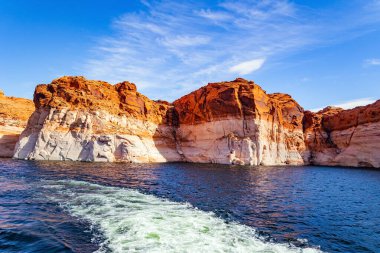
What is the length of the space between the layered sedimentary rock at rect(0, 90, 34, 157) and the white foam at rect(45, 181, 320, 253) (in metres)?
51.4

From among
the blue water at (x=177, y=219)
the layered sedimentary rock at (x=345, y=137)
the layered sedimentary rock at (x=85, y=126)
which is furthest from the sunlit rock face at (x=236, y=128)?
the blue water at (x=177, y=219)

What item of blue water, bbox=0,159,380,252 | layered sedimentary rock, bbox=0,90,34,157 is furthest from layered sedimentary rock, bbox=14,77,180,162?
blue water, bbox=0,159,380,252

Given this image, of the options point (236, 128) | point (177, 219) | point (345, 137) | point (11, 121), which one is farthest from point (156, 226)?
point (11, 121)

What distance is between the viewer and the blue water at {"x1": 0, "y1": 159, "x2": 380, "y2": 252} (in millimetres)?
10703

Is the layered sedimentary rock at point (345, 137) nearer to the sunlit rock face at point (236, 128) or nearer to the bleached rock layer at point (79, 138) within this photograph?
the sunlit rock face at point (236, 128)

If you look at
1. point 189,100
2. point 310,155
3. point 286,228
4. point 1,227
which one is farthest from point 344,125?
point 1,227

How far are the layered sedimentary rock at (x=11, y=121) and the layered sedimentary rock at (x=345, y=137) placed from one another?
73040mm

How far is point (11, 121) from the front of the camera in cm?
6731

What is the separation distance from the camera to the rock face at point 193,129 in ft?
161

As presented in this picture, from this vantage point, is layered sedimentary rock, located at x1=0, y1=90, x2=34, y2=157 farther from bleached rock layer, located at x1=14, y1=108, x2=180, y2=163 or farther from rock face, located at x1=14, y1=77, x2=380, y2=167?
rock face, located at x1=14, y1=77, x2=380, y2=167

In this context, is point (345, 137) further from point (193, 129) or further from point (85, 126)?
point (85, 126)

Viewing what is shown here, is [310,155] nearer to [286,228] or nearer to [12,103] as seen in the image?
[286,228]

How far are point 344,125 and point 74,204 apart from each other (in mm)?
71513

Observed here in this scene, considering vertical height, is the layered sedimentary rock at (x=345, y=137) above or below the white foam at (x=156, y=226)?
above
